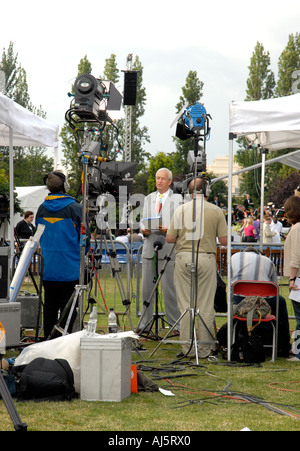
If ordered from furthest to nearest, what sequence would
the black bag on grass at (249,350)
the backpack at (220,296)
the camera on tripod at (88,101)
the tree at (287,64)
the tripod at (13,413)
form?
the tree at (287,64)
the backpack at (220,296)
the black bag on grass at (249,350)
the camera on tripod at (88,101)
the tripod at (13,413)

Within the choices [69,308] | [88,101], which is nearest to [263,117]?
[88,101]

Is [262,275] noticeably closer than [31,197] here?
Yes

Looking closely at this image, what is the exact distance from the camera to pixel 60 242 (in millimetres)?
6543

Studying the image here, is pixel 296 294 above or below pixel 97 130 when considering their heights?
below

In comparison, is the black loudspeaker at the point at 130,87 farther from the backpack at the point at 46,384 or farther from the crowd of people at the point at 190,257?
the backpack at the point at 46,384

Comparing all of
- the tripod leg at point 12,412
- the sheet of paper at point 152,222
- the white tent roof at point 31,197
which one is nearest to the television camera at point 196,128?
the sheet of paper at point 152,222

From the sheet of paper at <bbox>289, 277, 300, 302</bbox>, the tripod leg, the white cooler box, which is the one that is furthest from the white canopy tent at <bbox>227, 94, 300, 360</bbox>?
the tripod leg

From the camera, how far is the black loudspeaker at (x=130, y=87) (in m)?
11.7

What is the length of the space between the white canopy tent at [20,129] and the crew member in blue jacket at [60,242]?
3.83 ft

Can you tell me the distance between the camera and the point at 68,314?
6.55 metres

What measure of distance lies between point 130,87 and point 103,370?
7.85 m

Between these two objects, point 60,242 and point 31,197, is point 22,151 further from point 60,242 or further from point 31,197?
point 60,242
